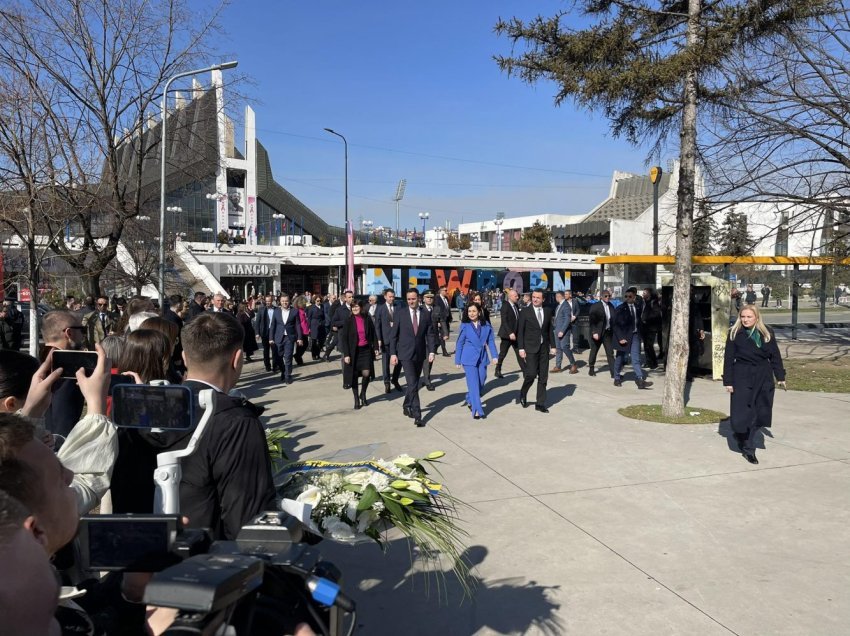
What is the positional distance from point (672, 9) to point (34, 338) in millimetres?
9694

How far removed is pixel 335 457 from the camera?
130 inches

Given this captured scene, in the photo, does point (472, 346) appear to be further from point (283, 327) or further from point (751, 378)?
point (283, 327)

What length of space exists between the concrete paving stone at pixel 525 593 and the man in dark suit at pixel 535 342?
15.7ft

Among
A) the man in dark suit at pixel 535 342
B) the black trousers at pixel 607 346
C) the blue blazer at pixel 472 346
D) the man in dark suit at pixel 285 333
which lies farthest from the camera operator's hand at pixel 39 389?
the black trousers at pixel 607 346

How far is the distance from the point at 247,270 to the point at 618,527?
107 ft

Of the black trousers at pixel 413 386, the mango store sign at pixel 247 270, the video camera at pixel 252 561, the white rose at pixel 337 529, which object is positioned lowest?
the black trousers at pixel 413 386

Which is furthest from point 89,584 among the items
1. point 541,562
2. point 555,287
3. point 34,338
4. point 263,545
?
point 555,287

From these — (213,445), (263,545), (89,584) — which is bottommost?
(89,584)

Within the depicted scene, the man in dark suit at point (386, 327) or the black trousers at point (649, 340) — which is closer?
the man in dark suit at point (386, 327)

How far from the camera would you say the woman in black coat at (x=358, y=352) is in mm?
10055

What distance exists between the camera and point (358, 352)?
1009 centimetres

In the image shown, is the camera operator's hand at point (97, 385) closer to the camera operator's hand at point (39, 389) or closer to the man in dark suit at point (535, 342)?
the camera operator's hand at point (39, 389)

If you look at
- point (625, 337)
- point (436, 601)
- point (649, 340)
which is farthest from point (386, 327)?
point (436, 601)

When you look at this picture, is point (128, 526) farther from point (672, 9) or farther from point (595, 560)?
point (672, 9)
